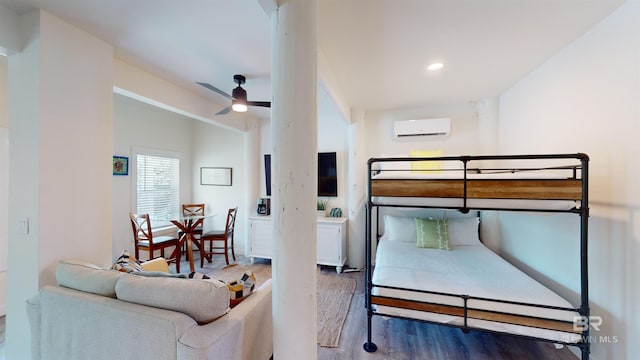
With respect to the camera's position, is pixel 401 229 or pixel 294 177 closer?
pixel 294 177

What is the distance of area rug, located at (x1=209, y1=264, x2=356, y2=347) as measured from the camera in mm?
2231

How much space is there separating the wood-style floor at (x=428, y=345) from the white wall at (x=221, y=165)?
10.1 ft

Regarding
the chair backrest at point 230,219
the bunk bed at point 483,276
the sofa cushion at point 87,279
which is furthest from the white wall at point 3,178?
the bunk bed at point 483,276

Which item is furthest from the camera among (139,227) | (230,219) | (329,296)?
(230,219)

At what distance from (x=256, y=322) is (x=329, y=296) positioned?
1544 millimetres

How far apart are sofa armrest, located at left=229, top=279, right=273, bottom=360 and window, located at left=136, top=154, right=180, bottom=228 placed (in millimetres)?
3092

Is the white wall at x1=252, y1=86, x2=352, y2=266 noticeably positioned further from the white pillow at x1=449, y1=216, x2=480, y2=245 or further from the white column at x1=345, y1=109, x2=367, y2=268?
the white pillow at x1=449, y1=216, x2=480, y2=245

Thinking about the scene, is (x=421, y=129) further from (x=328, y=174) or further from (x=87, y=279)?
(x=87, y=279)

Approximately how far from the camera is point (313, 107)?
1.27m

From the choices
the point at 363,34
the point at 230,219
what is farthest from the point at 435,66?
the point at 230,219

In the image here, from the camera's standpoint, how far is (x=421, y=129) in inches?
142

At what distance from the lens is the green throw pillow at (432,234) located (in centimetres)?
300

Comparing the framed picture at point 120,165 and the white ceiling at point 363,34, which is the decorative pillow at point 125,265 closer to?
the white ceiling at point 363,34

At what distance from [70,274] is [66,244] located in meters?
0.39
